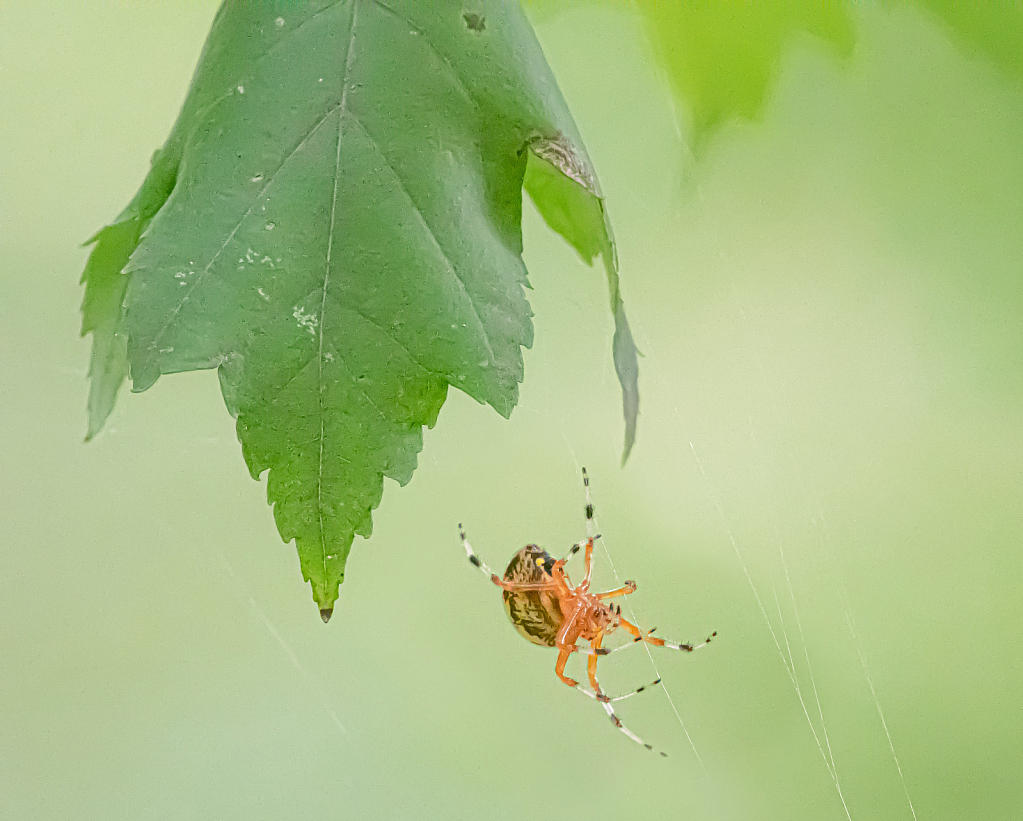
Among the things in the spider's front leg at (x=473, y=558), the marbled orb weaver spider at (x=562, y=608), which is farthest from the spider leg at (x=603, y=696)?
the spider's front leg at (x=473, y=558)

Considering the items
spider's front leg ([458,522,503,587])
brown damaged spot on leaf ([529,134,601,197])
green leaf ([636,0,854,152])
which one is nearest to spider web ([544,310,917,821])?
spider's front leg ([458,522,503,587])

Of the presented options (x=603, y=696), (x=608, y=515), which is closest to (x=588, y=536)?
(x=608, y=515)

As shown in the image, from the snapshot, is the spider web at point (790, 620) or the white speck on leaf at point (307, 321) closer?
the white speck on leaf at point (307, 321)

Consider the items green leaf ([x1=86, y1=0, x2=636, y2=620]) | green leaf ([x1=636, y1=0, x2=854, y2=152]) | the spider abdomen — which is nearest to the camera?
green leaf ([x1=86, y1=0, x2=636, y2=620])

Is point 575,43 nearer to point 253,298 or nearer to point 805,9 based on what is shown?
point 805,9

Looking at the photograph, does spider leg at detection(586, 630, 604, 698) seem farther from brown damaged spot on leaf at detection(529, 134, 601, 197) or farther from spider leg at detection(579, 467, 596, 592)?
brown damaged spot on leaf at detection(529, 134, 601, 197)

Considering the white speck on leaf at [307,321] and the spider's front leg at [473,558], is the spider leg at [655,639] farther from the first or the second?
the white speck on leaf at [307,321]

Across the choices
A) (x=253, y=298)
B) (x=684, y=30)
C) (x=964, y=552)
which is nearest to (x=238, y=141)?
(x=253, y=298)
